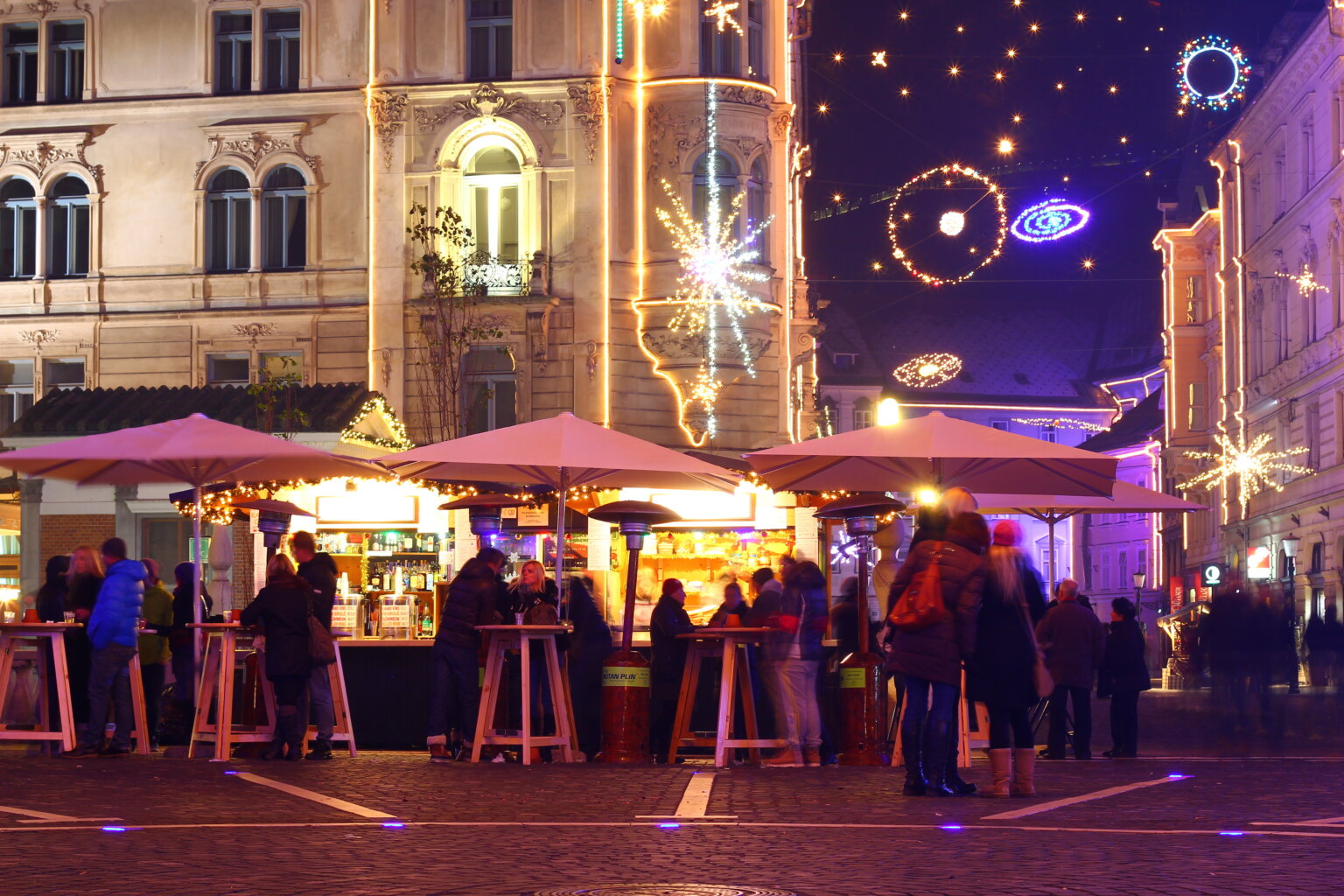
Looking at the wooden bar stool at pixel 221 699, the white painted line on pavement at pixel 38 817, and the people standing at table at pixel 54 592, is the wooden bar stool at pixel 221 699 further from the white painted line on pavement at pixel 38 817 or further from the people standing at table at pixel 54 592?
the white painted line on pavement at pixel 38 817

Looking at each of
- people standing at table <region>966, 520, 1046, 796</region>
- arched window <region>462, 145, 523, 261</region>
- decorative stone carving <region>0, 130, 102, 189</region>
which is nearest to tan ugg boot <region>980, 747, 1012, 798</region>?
people standing at table <region>966, 520, 1046, 796</region>

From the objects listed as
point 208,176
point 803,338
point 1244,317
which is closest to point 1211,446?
point 1244,317

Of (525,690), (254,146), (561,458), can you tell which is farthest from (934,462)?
(254,146)

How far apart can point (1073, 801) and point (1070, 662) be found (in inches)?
252

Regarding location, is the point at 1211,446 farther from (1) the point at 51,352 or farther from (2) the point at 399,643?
(2) the point at 399,643

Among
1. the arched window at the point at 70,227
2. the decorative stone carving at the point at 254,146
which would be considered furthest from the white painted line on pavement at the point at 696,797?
the arched window at the point at 70,227

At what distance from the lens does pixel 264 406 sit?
113 ft

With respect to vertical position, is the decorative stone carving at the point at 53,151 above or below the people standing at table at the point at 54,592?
above

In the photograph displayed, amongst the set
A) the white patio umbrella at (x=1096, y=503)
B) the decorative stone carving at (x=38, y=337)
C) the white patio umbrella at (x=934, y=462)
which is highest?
the decorative stone carving at (x=38, y=337)

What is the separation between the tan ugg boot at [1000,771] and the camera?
13.3 metres

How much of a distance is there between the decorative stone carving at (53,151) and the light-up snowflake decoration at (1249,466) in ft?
97.3

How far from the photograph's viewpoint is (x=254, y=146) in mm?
39062

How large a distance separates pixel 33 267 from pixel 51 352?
1.77m

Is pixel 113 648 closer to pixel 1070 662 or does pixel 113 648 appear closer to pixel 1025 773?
pixel 1025 773
